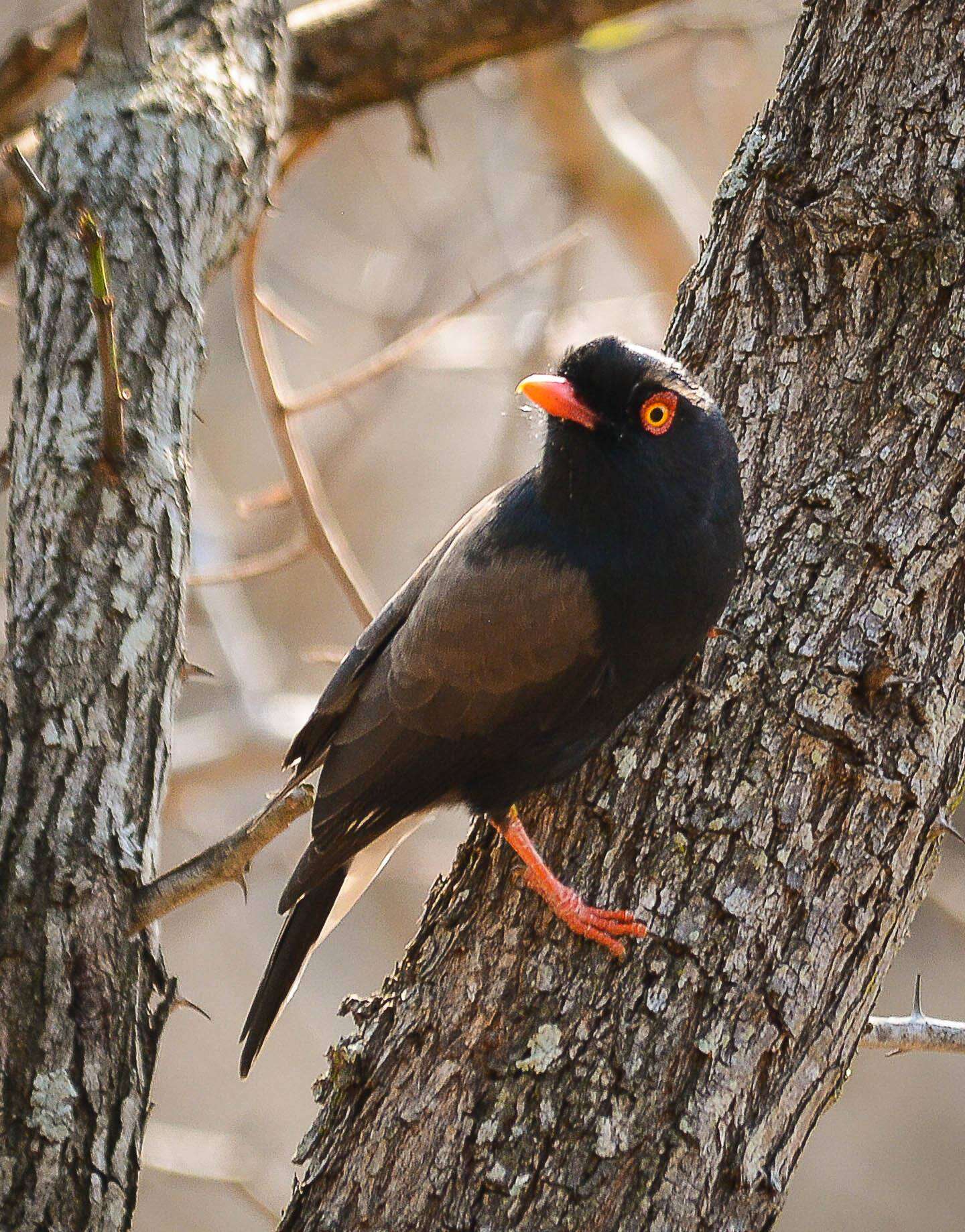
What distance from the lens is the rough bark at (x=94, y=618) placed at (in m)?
2.59

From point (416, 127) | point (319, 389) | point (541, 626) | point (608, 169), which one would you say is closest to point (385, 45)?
point (416, 127)

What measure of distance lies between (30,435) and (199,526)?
3.61 m

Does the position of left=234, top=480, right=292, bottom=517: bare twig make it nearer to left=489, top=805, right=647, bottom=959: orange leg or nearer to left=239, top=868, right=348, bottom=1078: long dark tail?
left=239, top=868, right=348, bottom=1078: long dark tail

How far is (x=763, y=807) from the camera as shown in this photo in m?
2.78

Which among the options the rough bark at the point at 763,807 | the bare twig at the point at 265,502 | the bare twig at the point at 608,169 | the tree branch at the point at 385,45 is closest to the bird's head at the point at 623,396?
the rough bark at the point at 763,807

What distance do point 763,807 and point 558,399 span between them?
108 centimetres

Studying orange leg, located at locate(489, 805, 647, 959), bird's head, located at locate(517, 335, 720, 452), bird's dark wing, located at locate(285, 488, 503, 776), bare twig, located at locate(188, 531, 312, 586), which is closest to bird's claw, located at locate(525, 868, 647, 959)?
orange leg, located at locate(489, 805, 647, 959)

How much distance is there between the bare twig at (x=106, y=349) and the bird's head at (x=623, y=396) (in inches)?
36.4

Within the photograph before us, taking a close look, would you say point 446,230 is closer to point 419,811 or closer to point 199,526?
point 199,526

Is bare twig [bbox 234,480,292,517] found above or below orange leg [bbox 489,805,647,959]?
above

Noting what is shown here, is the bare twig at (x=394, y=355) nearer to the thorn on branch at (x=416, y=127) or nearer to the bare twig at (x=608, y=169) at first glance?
the thorn on branch at (x=416, y=127)

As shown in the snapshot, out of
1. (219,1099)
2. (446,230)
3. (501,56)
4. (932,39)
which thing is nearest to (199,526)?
(501,56)

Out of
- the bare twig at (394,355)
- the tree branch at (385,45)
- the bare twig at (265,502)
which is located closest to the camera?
the bare twig at (394,355)

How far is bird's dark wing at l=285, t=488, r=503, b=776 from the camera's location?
3529mm
